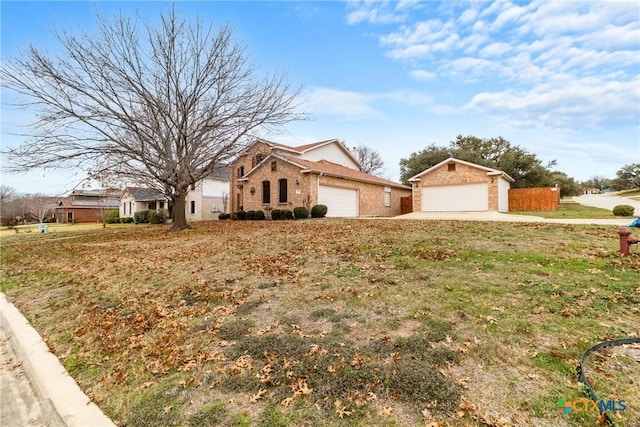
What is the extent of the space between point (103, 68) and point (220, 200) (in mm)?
18648

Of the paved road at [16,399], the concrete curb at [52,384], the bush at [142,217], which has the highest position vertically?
the bush at [142,217]

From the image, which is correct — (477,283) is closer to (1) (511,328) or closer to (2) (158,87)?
(1) (511,328)

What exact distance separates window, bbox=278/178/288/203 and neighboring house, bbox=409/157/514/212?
9774 mm

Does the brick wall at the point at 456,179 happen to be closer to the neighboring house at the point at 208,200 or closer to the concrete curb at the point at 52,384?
the neighboring house at the point at 208,200

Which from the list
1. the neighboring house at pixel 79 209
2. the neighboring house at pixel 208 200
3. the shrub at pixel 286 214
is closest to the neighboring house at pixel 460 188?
the shrub at pixel 286 214

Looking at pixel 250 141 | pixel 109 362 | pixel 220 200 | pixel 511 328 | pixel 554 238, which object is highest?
pixel 250 141

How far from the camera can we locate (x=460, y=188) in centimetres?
2225

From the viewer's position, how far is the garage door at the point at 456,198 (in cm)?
2150

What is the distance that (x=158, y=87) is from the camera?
14.0m

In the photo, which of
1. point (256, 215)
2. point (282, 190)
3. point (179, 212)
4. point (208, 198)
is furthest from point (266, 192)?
point (208, 198)

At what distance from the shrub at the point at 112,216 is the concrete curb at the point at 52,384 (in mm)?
39826

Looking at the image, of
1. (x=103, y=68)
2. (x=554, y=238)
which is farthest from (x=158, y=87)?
(x=554, y=238)

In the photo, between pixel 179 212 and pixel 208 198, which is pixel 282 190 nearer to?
pixel 179 212

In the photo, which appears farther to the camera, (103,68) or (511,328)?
(103,68)
